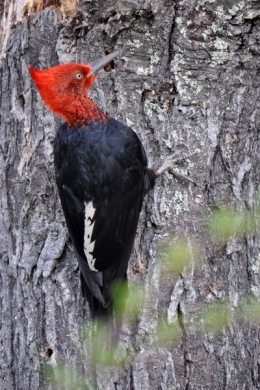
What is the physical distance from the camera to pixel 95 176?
3.22m

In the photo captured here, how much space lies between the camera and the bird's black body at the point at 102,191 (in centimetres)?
308

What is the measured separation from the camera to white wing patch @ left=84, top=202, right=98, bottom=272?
10.0 ft

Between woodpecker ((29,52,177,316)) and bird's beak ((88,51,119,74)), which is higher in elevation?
bird's beak ((88,51,119,74))

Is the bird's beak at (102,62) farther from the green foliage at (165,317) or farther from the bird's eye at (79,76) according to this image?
the green foliage at (165,317)

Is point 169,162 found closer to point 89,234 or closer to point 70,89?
point 89,234

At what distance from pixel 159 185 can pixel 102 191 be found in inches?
10.6

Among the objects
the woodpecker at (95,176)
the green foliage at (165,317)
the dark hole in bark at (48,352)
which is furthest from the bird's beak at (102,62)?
the dark hole in bark at (48,352)

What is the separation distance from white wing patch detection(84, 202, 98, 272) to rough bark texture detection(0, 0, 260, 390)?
0.14 m

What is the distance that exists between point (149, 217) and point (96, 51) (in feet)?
2.70

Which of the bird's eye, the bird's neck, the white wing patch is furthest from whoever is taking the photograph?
the bird's neck

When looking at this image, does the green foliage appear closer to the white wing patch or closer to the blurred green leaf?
the blurred green leaf

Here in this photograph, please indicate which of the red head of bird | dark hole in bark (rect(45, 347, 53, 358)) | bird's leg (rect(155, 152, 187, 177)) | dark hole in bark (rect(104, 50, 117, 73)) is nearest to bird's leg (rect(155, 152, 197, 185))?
bird's leg (rect(155, 152, 187, 177))

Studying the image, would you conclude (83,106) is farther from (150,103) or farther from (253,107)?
(253,107)

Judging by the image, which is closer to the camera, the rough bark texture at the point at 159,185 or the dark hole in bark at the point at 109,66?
the rough bark texture at the point at 159,185
